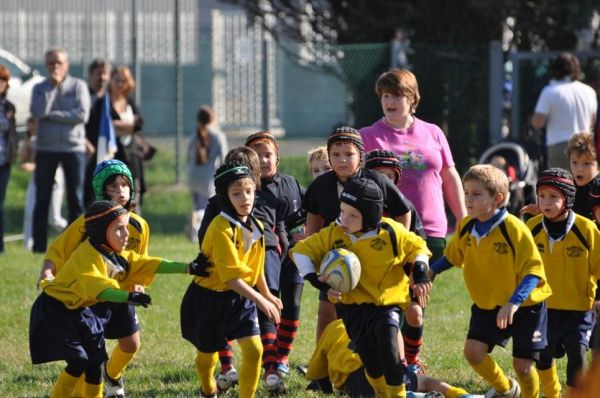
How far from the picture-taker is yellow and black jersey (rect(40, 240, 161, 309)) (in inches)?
249

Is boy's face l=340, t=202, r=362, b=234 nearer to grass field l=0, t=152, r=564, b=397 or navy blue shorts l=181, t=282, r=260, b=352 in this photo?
navy blue shorts l=181, t=282, r=260, b=352

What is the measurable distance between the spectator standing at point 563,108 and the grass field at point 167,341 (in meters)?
1.67

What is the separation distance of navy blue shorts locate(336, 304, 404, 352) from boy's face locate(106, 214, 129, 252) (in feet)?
3.99

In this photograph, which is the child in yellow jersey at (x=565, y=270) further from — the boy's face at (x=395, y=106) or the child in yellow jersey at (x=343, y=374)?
the boy's face at (x=395, y=106)

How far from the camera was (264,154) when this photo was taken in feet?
25.2

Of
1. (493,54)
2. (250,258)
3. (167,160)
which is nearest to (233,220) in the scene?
(250,258)

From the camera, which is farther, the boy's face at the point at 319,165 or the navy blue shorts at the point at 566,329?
the boy's face at the point at 319,165

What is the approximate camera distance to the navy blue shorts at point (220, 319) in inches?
263

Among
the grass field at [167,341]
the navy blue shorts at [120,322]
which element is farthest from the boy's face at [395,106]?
the navy blue shorts at [120,322]

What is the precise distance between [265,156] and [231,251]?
1.28 m

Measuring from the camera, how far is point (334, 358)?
7270mm

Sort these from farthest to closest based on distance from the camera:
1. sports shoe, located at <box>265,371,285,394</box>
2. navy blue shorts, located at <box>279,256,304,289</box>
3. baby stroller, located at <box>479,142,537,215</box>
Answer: baby stroller, located at <box>479,142,537,215</box>, navy blue shorts, located at <box>279,256,304,289</box>, sports shoe, located at <box>265,371,285,394</box>

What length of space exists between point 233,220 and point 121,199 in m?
0.86

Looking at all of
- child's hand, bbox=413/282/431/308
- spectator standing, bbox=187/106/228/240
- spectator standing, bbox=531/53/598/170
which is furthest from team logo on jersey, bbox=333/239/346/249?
spectator standing, bbox=187/106/228/240
